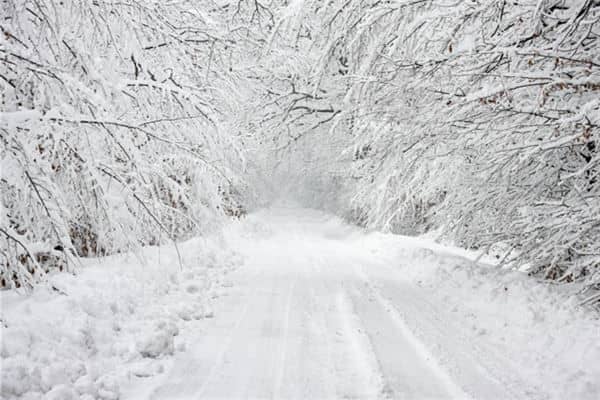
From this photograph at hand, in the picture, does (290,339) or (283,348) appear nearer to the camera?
(283,348)

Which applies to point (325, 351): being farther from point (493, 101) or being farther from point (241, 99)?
point (241, 99)

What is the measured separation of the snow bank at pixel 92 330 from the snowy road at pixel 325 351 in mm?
364

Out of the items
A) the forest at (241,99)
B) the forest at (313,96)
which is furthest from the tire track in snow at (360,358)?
the forest at (241,99)

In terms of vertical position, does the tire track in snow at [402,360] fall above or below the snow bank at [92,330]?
below

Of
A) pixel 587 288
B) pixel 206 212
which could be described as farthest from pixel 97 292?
pixel 587 288

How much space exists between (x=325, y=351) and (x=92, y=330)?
2672 mm

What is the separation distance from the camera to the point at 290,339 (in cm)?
540

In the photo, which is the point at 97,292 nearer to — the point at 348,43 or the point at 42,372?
the point at 42,372

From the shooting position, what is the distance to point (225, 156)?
21.5 feet

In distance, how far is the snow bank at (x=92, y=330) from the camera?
376 cm

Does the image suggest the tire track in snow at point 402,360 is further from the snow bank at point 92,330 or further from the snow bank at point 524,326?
the snow bank at point 92,330

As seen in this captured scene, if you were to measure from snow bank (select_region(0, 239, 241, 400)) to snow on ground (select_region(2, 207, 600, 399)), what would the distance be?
0.05ft

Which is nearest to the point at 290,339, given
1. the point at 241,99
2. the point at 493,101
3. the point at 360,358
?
the point at 360,358

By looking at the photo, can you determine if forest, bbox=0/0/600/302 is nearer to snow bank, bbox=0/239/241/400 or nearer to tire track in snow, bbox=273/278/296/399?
snow bank, bbox=0/239/241/400
